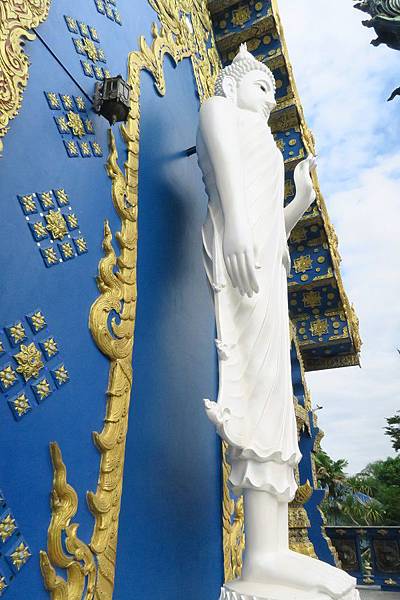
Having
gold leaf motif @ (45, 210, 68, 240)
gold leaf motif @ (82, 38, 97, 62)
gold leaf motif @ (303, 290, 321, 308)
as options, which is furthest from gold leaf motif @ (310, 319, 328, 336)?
gold leaf motif @ (45, 210, 68, 240)

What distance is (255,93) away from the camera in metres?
1.81

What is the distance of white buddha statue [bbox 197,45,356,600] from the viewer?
43.2 inches

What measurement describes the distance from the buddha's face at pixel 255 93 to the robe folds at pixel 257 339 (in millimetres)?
63

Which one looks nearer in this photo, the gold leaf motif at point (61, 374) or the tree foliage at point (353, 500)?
the gold leaf motif at point (61, 374)

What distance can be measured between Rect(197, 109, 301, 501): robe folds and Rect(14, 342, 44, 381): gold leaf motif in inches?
16.1

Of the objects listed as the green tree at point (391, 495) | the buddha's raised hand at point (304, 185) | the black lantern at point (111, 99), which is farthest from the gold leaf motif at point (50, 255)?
the green tree at point (391, 495)

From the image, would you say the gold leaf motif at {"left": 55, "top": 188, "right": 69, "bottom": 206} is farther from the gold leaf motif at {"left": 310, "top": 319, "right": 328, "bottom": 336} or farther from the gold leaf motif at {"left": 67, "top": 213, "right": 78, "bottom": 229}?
the gold leaf motif at {"left": 310, "top": 319, "right": 328, "bottom": 336}

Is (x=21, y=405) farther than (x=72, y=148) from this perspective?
No

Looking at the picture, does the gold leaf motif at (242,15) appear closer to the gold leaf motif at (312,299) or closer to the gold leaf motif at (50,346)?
the gold leaf motif at (312,299)

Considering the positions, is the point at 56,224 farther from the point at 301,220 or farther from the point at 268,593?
the point at 301,220

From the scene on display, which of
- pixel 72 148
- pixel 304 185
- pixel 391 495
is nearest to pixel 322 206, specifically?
pixel 304 185

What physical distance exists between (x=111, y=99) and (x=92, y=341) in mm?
789

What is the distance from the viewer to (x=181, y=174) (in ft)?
6.91

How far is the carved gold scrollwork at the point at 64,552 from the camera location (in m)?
1.00
